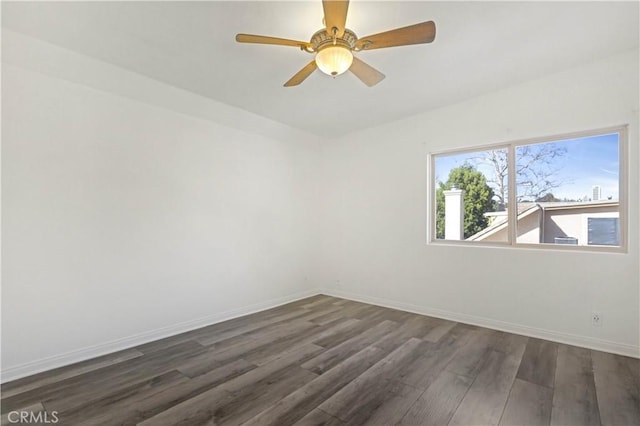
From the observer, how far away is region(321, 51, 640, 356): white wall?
8.76 feet

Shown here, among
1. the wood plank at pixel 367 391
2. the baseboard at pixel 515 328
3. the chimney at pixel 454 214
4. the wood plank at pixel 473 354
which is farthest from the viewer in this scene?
the chimney at pixel 454 214

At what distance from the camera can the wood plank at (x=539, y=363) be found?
226cm

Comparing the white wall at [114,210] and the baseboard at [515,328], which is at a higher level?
the white wall at [114,210]

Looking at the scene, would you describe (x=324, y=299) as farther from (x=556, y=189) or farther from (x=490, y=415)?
(x=556, y=189)

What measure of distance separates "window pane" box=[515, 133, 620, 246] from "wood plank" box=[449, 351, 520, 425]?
1403mm

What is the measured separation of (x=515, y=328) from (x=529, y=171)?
1709mm

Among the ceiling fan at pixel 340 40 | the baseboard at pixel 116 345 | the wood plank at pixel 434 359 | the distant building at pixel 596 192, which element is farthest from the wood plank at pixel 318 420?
the distant building at pixel 596 192

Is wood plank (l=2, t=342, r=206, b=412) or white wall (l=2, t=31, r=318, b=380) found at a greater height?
white wall (l=2, t=31, r=318, b=380)

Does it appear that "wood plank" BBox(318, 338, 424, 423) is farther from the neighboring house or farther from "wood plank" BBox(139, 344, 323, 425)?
the neighboring house

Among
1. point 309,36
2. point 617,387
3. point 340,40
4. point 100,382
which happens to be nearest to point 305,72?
point 309,36

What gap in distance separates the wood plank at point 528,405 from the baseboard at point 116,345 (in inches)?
116

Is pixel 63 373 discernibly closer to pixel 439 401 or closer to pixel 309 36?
pixel 439 401

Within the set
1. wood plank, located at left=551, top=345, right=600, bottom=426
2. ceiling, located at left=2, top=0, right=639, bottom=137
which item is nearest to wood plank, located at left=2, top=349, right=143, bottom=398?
ceiling, located at left=2, top=0, right=639, bottom=137

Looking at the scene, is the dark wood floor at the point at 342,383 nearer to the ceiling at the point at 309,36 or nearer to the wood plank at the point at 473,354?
the wood plank at the point at 473,354
